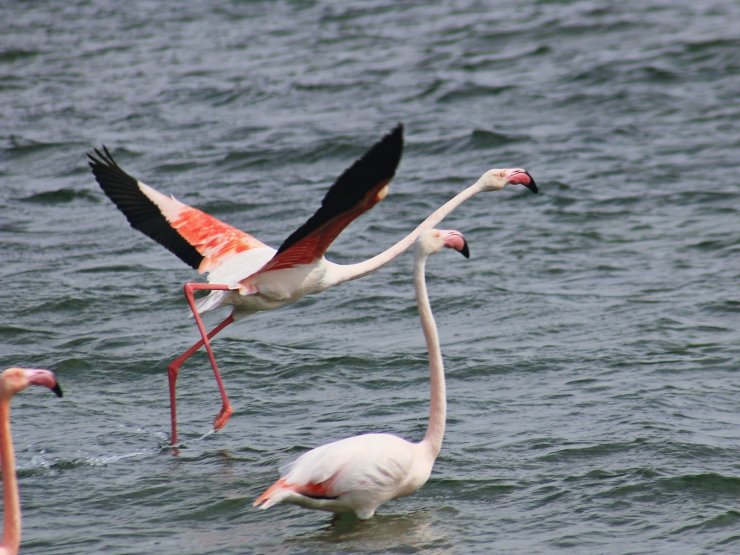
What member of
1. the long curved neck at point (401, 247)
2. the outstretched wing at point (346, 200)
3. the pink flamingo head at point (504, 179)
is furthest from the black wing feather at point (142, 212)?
the pink flamingo head at point (504, 179)

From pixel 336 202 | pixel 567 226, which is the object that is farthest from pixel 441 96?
pixel 336 202

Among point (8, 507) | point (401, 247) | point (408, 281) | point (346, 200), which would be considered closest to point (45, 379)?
point (8, 507)

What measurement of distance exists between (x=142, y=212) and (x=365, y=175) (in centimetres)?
265

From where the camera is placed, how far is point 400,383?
851 centimetres

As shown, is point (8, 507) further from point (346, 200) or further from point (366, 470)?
point (346, 200)

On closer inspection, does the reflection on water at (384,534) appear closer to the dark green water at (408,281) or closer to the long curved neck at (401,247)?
the dark green water at (408,281)

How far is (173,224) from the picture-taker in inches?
336

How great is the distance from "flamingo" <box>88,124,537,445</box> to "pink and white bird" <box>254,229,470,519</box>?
498mm

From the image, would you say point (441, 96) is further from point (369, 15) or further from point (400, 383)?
point (400, 383)

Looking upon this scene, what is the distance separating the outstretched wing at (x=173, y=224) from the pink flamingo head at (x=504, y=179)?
157 centimetres

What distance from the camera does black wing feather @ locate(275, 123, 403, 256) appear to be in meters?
6.09

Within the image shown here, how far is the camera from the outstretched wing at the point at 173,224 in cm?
841

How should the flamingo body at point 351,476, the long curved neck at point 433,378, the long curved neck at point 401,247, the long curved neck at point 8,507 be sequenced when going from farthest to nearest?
1. the long curved neck at point 401,247
2. the long curved neck at point 433,378
3. the flamingo body at point 351,476
4. the long curved neck at point 8,507

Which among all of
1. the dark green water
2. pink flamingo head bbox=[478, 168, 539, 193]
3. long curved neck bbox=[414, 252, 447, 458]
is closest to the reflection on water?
the dark green water
